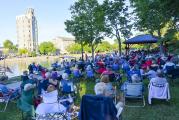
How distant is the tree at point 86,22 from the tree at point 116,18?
1027 mm

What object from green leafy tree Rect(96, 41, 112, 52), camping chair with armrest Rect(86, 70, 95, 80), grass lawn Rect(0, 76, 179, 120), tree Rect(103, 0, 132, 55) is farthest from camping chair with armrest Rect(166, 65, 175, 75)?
green leafy tree Rect(96, 41, 112, 52)

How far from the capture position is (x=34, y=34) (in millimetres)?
188125

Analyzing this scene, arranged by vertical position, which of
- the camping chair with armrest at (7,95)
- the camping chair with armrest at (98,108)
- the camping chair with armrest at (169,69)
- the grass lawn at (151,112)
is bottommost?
the grass lawn at (151,112)

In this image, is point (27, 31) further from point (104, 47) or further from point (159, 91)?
point (159, 91)

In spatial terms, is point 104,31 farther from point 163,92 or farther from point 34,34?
point 34,34

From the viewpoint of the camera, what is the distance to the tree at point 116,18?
1257 inches

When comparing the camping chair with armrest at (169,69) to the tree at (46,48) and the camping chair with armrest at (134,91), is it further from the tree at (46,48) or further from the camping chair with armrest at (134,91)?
the tree at (46,48)

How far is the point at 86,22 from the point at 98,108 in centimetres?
2853

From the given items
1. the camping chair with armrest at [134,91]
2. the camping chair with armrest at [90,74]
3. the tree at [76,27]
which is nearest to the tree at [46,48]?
the tree at [76,27]

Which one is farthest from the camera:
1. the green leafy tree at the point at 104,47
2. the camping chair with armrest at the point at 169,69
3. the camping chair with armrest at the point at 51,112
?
the green leafy tree at the point at 104,47

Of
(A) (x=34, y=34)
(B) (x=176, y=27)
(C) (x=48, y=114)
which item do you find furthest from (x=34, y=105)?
(A) (x=34, y=34)

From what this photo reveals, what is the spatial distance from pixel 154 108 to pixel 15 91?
191 inches

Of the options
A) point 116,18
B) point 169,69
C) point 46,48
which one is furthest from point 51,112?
point 46,48

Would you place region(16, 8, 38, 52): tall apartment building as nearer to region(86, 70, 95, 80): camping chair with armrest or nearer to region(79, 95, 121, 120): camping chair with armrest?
region(86, 70, 95, 80): camping chair with armrest
